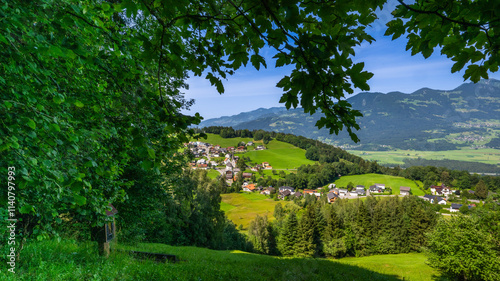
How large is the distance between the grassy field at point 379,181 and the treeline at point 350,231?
67225 millimetres

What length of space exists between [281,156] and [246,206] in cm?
7072

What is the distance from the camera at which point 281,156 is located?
162750 mm

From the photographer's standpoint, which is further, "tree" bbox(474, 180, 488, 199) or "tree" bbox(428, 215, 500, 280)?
"tree" bbox(474, 180, 488, 199)

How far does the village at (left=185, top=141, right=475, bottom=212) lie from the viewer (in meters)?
107

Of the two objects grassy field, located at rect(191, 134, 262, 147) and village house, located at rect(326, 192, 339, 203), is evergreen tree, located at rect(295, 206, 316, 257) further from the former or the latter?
grassy field, located at rect(191, 134, 262, 147)

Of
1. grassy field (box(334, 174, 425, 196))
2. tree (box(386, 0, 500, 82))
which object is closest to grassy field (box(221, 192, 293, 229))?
grassy field (box(334, 174, 425, 196))

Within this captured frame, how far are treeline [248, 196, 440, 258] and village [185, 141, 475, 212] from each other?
42.5 m

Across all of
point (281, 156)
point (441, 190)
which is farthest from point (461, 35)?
point (281, 156)

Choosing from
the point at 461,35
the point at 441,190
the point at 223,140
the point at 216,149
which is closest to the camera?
the point at 461,35

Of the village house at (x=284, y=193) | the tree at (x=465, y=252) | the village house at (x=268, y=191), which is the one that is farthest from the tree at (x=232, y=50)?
the village house at (x=268, y=191)

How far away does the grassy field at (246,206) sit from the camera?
8244 centimetres

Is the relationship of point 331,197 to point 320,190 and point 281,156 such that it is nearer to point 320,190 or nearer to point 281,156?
point 320,190

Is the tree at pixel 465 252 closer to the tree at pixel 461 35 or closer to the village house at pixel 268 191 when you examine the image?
the tree at pixel 461 35

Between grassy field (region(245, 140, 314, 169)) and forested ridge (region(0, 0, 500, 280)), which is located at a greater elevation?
forested ridge (region(0, 0, 500, 280))
